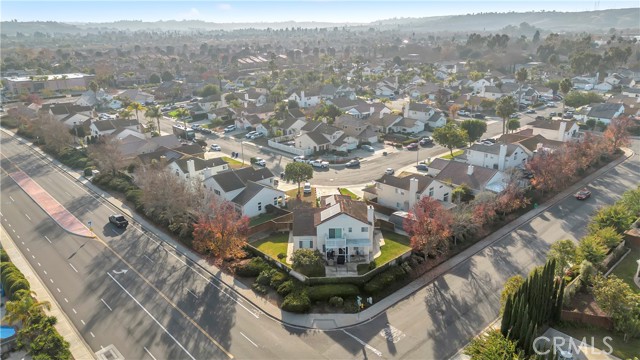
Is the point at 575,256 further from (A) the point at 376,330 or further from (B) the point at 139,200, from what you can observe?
(B) the point at 139,200

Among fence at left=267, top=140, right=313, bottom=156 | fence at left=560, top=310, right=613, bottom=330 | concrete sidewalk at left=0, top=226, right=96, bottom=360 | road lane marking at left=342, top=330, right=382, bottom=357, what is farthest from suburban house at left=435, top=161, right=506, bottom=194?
concrete sidewalk at left=0, top=226, right=96, bottom=360

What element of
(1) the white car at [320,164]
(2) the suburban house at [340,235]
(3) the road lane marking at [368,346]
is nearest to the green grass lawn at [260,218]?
(2) the suburban house at [340,235]

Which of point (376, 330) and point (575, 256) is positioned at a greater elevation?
point (575, 256)

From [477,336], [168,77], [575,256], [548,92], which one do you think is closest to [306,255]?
[477,336]

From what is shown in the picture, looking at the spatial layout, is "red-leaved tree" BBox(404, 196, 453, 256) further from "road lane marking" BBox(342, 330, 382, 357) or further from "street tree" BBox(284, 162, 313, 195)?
"street tree" BBox(284, 162, 313, 195)

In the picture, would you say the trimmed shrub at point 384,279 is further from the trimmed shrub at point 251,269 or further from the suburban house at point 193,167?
the suburban house at point 193,167

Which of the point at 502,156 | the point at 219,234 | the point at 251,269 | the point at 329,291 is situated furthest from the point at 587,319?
the point at 502,156
